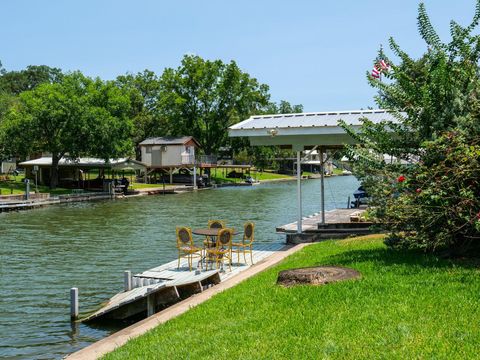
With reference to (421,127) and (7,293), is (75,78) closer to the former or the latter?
(7,293)

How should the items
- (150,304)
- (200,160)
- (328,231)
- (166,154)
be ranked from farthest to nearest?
(200,160) < (166,154) < (328,231) < (150,304)

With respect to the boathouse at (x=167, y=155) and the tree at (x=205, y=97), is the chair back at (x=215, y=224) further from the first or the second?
the tree at (x=205, y=97)

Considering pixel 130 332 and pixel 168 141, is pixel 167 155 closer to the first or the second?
pixel 168 141

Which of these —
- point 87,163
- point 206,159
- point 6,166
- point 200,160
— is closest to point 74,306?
point 87,163

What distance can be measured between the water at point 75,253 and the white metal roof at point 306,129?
5234mm

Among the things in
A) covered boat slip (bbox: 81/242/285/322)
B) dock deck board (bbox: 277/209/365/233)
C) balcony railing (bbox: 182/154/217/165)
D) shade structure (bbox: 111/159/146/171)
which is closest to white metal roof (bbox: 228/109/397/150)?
dock deck board (bbox: 277/209/365/233)

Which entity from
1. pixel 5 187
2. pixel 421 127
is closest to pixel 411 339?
pixel 421 127

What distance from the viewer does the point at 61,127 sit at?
52.4 metres

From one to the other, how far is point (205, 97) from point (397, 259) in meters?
76.3

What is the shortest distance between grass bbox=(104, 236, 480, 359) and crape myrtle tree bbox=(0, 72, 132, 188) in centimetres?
4491

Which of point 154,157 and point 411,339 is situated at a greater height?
point 154,157

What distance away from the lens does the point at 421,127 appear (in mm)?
10844

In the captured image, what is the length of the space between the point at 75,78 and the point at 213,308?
182 ft

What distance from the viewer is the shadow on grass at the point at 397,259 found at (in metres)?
9.79
